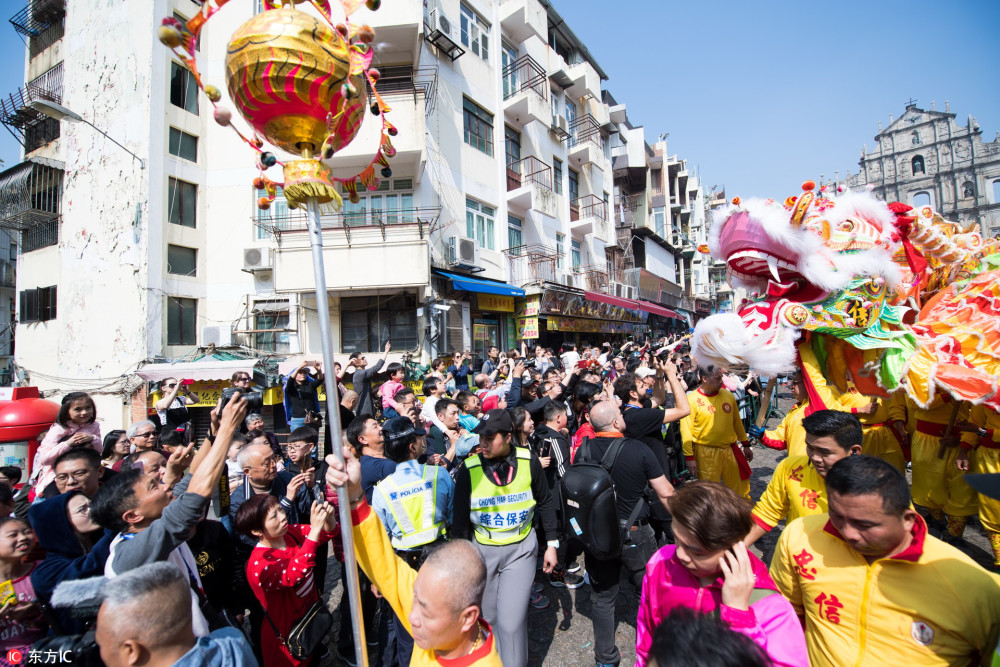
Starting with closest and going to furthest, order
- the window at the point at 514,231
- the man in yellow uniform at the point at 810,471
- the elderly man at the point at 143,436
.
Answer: the man in yellow uniform at the point at 810,471 → the elderly man at the point at 143,436 → the window at the point at 514,231

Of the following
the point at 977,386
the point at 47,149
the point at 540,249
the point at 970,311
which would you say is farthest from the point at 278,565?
the point at 47,149

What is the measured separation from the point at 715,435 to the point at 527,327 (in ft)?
34.4

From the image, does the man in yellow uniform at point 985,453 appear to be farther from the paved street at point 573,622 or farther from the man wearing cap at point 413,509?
the man wearing cap at point 413,509

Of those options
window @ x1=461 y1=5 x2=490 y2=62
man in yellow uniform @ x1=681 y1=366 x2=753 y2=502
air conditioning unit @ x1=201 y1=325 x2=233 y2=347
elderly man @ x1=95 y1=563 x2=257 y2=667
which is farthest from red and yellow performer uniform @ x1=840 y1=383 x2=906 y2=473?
window @ x1=461 y1=5 x2=490 y2=62

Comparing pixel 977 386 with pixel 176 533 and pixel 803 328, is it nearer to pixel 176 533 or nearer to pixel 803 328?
pixel 803 328

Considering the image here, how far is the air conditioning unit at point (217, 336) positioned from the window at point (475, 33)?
11263mm

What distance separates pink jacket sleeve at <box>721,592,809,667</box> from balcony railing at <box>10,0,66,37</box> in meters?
22.8

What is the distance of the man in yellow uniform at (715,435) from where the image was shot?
456cm

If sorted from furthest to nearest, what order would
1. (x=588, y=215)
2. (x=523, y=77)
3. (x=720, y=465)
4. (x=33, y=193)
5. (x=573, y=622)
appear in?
(x=588, y=215), (x=523, y=77), (x=33, y=193), (x=720, y=465), (x=573, y=622)

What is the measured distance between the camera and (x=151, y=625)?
152cm

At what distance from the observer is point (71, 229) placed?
45.2 ft

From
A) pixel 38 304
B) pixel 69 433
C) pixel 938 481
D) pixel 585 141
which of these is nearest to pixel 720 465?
pixel 938 481

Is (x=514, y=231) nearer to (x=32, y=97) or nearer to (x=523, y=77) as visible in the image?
(x=523, y=77)

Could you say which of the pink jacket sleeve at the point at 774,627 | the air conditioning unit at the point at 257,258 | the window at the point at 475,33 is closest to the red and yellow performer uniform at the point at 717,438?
the pink jacket sleeve at the point at 774,627
